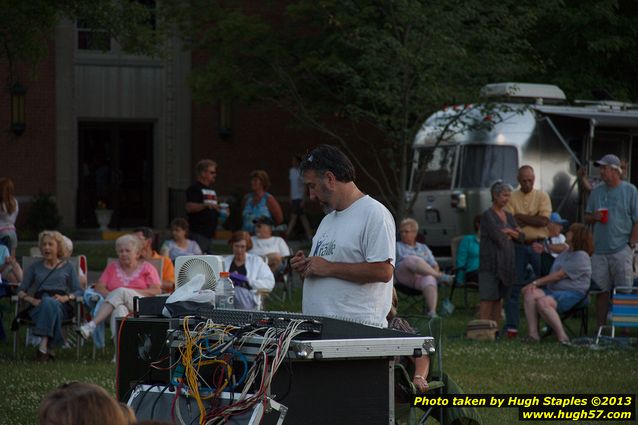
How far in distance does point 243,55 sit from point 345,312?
58.6ft

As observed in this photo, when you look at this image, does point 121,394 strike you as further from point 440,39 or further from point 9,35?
point 440,39

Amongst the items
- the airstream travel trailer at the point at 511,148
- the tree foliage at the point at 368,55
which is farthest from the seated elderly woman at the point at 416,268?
the airstream travel trailer at the point at 511,148

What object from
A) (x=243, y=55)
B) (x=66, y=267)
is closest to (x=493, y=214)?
(x=66, y=267)

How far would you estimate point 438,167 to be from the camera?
21.2 meters

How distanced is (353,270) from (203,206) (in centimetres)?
870

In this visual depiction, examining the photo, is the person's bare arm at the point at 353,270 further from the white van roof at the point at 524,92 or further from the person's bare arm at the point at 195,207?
the white van roof at the point at 524,92

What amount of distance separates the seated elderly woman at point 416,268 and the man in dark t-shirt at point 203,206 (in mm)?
2441

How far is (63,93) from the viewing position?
89.8 ft

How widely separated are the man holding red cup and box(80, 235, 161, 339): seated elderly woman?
493 cm

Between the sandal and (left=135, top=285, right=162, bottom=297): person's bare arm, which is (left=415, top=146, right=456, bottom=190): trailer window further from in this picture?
(left=135, top=285, right=162, bottom=297): person's bare arm

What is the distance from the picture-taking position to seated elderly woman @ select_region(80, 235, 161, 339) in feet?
36.8

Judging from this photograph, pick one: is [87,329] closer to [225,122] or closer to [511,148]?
[511,148]

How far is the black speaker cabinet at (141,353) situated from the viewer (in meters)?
5.77

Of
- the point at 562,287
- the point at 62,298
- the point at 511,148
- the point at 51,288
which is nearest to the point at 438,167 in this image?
the point at 511,148
